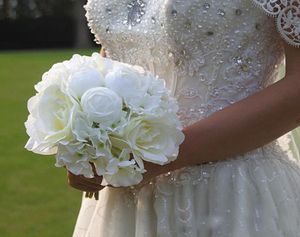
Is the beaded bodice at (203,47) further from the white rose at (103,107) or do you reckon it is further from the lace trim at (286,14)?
the white rose at (103,107)

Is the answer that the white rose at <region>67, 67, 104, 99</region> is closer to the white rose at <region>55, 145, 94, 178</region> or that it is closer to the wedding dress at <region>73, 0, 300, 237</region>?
the white rose at <region>55, 145, 94, 178</region>

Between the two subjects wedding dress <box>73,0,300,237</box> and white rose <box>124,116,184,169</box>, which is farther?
wedding dress <box>73,0,300,237</box>

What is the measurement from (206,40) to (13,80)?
14.1 meters

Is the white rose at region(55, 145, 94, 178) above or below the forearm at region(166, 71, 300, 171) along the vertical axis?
below

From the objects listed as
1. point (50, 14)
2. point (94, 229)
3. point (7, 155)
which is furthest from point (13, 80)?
point (50, 14)


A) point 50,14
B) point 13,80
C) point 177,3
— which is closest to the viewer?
point 177,3

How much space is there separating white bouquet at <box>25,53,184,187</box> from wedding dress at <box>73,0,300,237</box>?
176mm

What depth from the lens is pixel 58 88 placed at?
5.66ft

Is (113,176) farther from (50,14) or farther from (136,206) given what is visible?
(50,14)

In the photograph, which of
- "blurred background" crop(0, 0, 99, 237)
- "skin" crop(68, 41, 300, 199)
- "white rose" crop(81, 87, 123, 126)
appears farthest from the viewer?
"blurred background" crop(0, 0, 99, 237)

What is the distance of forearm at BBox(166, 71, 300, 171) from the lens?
1755 mm

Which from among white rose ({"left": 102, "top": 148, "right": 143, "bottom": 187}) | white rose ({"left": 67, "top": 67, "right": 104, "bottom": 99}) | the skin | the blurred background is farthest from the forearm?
the blurred background

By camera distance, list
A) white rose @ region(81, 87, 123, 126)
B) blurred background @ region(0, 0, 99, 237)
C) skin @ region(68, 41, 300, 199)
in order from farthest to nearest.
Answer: blurred background @ region(0, 0, 99, 237), skin @ region(68, 41, 300, 199), white rose @ region(81, 87, 123, 126)

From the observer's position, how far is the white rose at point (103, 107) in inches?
65.0
